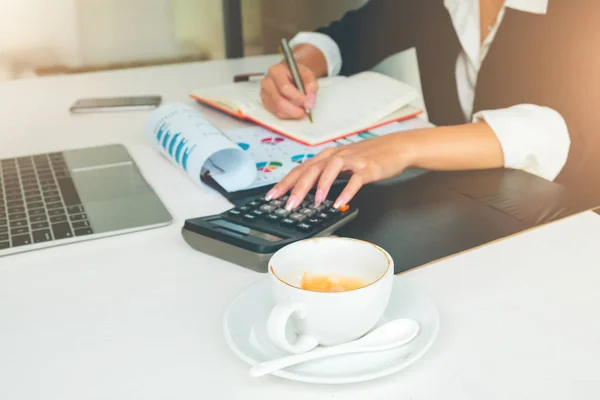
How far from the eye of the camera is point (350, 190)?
2.50 ft

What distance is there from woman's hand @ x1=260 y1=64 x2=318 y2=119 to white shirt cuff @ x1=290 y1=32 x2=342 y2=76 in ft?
1.01

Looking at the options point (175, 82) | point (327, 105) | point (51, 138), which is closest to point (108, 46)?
point (175, 82)

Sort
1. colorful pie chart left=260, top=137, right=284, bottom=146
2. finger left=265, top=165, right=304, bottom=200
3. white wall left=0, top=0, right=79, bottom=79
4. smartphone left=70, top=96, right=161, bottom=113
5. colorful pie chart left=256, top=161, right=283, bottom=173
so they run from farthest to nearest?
white wall left=0, top=0, right=79, bottom=79 < smartphone left=70, top=96, right=161, bottom=113 < colorful pie chart left=260, top=137, right=284, bottom=146 < colorful pie chart left=256, top=161, right=283, bottom=173 < finger left=265, top=165, right=304, bottom=200

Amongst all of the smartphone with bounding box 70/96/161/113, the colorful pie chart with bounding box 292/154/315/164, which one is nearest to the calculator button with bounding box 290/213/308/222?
the colorful pie chart with bounding box 292/154/315/164

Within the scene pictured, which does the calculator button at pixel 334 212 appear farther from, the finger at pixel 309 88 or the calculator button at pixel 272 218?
the finger at pixel 309 88

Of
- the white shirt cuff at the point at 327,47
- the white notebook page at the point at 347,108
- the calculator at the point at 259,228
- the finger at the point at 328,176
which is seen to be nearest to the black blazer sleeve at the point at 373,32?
the white shirt cuff at the point at 327,47

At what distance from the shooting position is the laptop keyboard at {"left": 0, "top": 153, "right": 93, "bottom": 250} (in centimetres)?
73

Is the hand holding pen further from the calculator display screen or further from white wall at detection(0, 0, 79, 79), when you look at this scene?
white wall at detection(0, 0, 79, 79)

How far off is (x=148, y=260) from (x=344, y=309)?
28 centimetres

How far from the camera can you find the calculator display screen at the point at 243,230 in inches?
26.0

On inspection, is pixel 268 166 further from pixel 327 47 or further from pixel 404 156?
pixel 327 47

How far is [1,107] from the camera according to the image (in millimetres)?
1291

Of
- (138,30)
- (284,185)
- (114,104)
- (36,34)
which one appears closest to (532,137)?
(284,185)

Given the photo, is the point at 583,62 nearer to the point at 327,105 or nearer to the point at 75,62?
the point at 327,105
